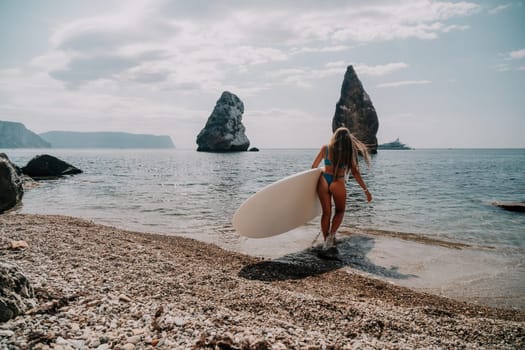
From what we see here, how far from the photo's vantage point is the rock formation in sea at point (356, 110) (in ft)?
257

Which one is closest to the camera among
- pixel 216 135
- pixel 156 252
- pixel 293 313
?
pixel 293 313

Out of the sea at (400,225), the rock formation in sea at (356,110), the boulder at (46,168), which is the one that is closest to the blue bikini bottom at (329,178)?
the sea at (400,225)

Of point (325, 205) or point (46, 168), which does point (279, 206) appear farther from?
point (46, 168)

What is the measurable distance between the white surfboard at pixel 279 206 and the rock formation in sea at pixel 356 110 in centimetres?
7468

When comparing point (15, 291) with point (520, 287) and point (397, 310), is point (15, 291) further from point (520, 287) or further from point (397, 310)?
point (520, 287)

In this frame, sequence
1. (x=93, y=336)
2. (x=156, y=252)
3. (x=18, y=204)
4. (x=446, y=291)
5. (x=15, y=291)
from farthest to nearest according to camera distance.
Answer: (x=18, y=204) < (x=156, y=252) < (x=446, y=291) < (x=15, y=291) < (x=93, y=336)

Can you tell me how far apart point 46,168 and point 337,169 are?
2570 cm

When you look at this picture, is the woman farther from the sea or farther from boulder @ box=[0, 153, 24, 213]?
boulder @ box=[0, 153, 24, 213]

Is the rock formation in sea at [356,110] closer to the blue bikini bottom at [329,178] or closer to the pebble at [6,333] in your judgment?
the blue bikini bottom at [329,178]

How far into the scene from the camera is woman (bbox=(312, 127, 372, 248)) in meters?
5.70

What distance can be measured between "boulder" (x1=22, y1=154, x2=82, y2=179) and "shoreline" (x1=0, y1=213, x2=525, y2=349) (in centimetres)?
2260

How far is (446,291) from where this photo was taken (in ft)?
14.5

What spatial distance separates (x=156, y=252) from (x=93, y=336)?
9.07ft

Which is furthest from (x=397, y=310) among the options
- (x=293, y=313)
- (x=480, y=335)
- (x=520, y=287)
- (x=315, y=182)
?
(x=315, y=182)
